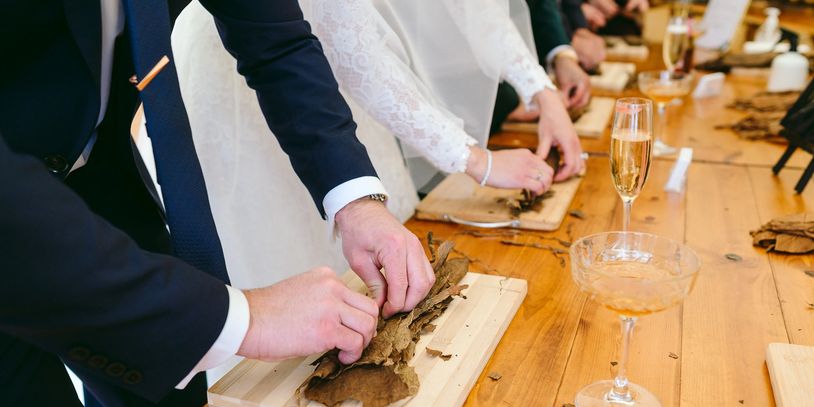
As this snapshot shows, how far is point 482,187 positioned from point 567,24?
151cm

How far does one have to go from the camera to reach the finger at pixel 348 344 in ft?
2.92

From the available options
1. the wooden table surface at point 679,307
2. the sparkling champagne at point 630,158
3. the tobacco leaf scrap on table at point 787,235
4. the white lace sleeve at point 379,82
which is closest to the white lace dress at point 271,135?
the white lace sleeve at point 379,82

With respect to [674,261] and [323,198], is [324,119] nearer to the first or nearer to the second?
[323,198]

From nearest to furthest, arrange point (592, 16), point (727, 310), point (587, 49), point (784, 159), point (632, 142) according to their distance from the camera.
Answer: point (727, 310)
point (632, 142)
point (784, 159)
point (587, 49)
point (592, 16)

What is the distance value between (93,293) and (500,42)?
1.29 meters

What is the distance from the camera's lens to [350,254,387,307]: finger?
108cm

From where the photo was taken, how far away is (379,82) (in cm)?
146

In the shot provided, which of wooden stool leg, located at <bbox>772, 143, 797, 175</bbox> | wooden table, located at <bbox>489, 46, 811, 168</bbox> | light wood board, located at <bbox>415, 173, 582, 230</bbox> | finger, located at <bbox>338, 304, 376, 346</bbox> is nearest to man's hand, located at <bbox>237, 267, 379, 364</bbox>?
finger, located at <bbox>338, 304, 376, 346</bbox>

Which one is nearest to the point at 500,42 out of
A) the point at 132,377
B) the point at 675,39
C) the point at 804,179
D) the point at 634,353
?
the point at 804,179

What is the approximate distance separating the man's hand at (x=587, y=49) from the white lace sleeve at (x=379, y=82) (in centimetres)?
140

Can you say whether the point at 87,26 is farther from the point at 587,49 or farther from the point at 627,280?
the point at 587,49

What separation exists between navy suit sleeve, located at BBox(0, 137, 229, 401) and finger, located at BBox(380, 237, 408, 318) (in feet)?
0.91

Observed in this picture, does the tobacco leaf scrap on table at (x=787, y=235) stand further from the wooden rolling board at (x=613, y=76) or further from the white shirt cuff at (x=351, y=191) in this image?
the wooden rolling board at (x=613, y=76)

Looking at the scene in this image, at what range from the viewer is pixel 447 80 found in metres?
1.73
